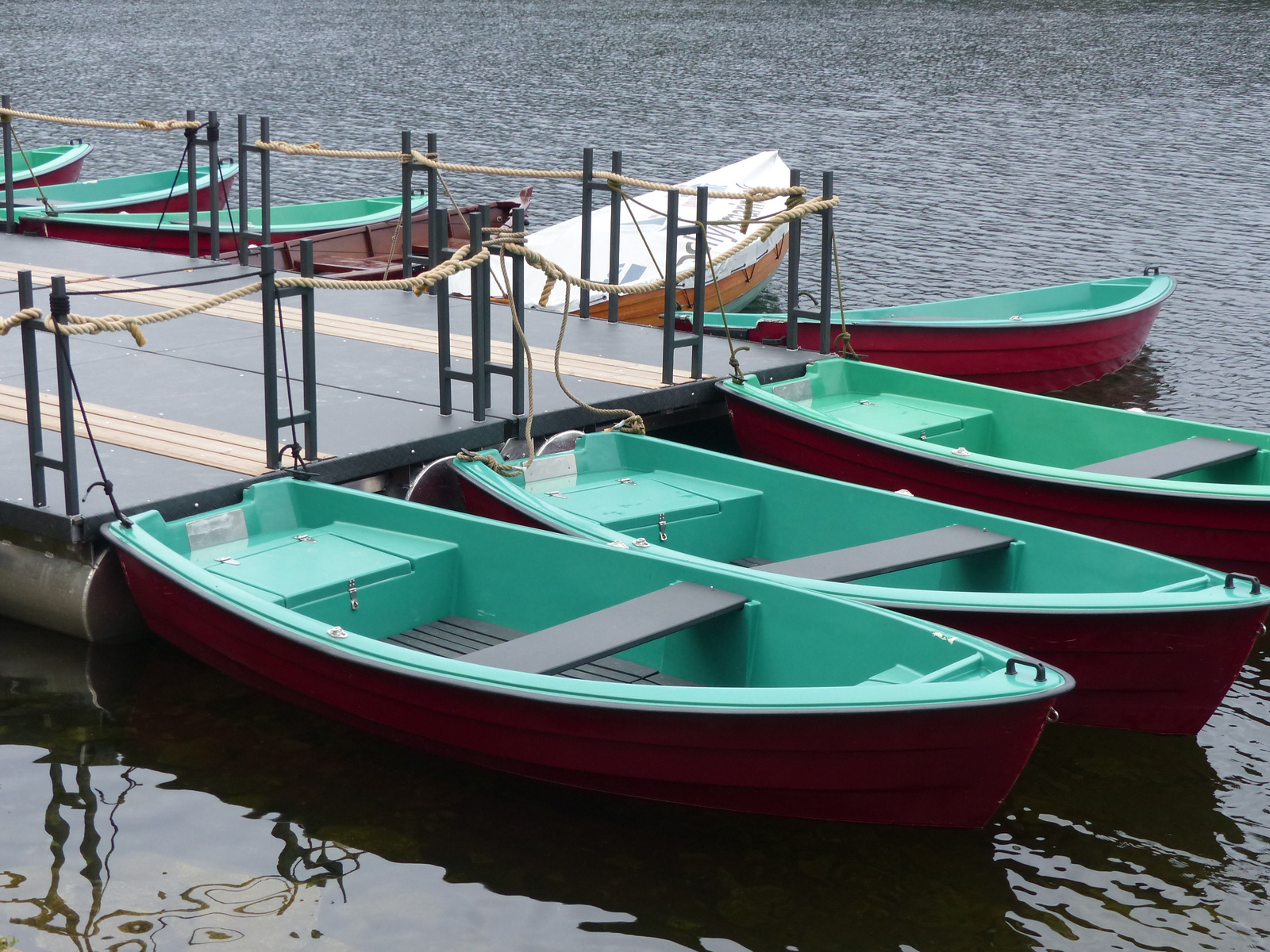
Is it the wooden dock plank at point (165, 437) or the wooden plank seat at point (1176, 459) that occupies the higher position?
the wooden dock plank at point (165, 437)

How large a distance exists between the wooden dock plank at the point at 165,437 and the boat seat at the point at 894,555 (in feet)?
9.03

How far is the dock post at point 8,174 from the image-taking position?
1280 cm

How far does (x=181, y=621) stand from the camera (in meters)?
7.05

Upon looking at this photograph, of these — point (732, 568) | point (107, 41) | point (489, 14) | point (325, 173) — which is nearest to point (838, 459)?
point (732, 568)

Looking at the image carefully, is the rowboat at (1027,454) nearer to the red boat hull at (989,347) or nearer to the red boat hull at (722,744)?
the red boat hull at (989,347)

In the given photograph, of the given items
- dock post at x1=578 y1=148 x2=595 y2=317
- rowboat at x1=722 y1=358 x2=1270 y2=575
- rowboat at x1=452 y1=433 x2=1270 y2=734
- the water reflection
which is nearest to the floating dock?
dock post at x1=578 y1=148 x2=595 y2=317

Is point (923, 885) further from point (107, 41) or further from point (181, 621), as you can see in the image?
point (107, 41)

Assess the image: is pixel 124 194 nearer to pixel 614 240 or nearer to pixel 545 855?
pixel 614 240

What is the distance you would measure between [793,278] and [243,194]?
197 inches

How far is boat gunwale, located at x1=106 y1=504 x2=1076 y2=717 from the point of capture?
5328 millimetres

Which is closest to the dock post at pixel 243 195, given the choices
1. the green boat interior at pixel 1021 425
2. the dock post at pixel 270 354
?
the dock post at pixel 270 354

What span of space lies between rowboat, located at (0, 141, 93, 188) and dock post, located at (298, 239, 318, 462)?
39.4ft

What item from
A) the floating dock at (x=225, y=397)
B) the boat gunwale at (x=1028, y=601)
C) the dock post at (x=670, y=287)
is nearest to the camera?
the boat gunwale at (x=1028, y=601)

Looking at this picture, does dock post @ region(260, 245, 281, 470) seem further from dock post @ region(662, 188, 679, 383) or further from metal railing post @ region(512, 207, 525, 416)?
dock post @ region(662, 188, 679, 383)
